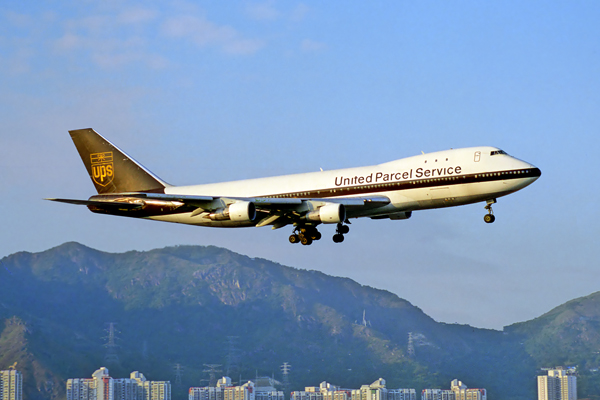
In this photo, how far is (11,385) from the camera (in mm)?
123750

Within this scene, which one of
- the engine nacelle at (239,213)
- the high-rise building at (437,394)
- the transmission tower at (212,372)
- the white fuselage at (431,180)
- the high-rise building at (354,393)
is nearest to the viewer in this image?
the white fuselage at (431,180)

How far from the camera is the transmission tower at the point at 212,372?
158 metres

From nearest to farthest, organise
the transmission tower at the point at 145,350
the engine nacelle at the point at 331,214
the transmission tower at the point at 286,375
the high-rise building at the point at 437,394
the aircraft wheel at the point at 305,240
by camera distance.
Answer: the engine nacelle at the point at 331,214, the aircraft wheel at the point at 305,240, the high-rise building at the point at 437,394, the transmission tower at the point at 145,350, the transmission tower at the point at 286,375

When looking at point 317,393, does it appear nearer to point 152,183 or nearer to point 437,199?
point 152,183

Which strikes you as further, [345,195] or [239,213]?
[345,195]

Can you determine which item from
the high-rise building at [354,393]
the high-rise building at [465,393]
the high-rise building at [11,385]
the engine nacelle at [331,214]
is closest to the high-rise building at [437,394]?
the high-rise building at [465,393]

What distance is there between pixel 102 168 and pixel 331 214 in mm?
24855

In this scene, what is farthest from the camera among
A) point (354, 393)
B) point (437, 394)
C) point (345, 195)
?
point (437, 394)

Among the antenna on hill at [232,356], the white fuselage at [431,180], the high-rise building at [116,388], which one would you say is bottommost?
the high-rise building at [116,388]

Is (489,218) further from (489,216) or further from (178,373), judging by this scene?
(178,373)

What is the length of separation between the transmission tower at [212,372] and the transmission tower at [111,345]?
1985 cm

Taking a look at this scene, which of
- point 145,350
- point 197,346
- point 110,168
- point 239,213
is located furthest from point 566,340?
point 239,213

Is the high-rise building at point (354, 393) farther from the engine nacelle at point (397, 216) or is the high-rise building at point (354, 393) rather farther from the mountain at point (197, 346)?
the engine nacelle at point (397, 216)

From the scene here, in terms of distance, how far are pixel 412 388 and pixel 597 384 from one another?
1530 inches
